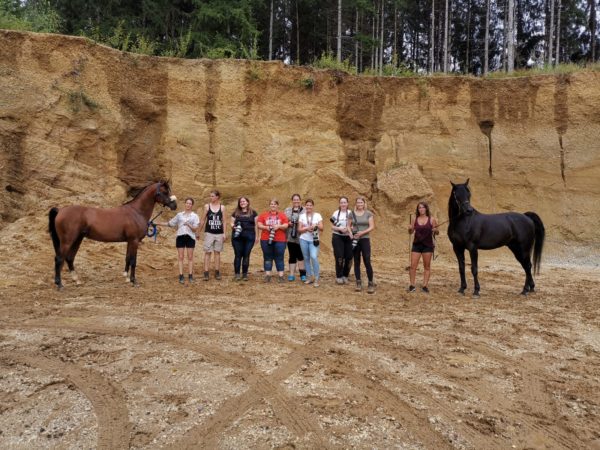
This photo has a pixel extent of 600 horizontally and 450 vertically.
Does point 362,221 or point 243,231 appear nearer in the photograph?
point 362,221

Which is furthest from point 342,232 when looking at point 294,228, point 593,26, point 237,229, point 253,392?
point 593,26

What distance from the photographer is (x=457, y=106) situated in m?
14.1

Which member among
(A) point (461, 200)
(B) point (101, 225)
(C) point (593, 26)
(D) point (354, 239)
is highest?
(C) point (593, 26)

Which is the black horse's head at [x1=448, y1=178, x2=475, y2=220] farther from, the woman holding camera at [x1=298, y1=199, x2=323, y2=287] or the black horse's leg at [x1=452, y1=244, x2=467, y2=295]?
the woman holding camera at [x1=298, y1=199, x2=323, y2=287]

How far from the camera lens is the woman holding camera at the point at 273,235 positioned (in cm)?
824

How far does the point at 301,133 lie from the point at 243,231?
621 centimetres

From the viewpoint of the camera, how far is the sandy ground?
273cm

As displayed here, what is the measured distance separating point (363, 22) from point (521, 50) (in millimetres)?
11616

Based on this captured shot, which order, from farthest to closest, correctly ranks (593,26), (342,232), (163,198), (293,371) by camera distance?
(593,26) → (163,198) → (342,232) → (293,371)

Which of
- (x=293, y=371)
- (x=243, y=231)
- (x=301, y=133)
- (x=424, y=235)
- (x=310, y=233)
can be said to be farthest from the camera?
(x=301, y=133)

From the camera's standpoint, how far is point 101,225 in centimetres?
773

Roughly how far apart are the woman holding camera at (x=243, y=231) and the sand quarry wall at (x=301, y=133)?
4.52 m

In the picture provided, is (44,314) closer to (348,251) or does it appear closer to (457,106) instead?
(348,251)

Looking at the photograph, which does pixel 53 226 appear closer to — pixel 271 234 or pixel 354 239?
pixel 271 234
